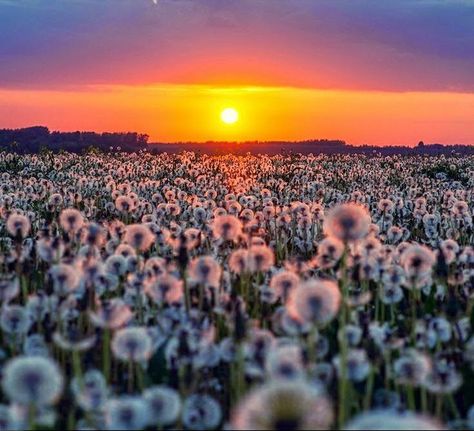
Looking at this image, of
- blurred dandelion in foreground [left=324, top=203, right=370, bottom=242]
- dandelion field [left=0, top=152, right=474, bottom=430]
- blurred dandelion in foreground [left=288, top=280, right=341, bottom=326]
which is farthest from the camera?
blurred dandelion in foreground [left=324, top=203, right=370, bottom=242]

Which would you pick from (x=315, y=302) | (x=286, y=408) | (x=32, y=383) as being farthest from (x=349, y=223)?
(x=286, y=408)

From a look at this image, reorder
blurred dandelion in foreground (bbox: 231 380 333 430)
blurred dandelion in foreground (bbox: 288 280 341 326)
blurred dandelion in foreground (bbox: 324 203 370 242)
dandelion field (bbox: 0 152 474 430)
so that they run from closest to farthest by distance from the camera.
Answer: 1. blurred dandelion in foreground (bbox: 231 380 333 430)
2. dandelion field (bbox: 0 152 474 430)
3. blurred dandelion in foreground (bbox: 288 280 341 326)
4. blurred dandelion in foreground (bbox: 324 203 370 242)

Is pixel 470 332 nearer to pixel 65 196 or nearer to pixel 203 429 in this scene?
pixel 203 429

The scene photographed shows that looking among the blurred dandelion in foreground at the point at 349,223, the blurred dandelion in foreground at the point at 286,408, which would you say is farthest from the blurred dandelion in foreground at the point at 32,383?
the blurred dandelion in foreground at the point at 349,223

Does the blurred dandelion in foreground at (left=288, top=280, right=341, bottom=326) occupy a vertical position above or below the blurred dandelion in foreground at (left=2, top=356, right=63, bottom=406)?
above

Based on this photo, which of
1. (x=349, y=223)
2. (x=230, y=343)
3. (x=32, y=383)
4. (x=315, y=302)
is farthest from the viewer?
(x=230, y=343)

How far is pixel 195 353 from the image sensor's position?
4.50 m

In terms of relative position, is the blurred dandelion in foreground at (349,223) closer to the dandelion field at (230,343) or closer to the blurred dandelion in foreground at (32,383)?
the dandelion field at (230,343)

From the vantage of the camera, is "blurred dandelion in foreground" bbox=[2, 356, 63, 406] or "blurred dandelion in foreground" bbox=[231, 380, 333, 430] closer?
"blurred dandelion in foreground" bbox=[231, 380, 333, 430]

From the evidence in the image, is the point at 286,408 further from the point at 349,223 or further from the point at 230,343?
the point at 230,343

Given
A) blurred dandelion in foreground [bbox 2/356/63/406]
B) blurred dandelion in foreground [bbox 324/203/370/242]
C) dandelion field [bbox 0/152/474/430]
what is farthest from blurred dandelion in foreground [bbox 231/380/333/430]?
blurred dandelion in foreground [bbox 324/203/370/242]

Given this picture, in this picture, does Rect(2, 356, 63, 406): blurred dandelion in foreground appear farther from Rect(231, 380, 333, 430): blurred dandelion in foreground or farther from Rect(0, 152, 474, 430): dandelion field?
Rect(231, 380, 333, 430): blurred dandelion in foreground

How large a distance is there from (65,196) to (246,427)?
1453 centimetres

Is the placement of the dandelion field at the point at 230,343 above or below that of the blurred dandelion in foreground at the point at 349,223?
below
